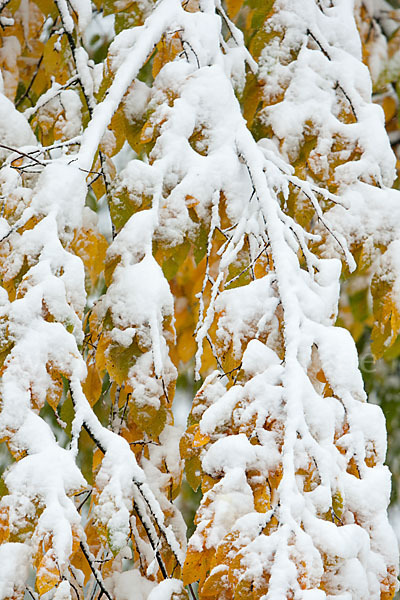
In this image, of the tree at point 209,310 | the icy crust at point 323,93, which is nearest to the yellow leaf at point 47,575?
the tree at point 209,310

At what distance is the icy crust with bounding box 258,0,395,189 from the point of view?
949mm

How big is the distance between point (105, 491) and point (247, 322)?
0.21m

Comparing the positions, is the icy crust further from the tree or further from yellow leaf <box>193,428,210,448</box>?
yellow leaf <box>193,428,210,448</box>

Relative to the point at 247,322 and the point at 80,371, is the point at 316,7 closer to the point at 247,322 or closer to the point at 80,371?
the point at 247,322

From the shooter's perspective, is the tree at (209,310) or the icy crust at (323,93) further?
the icy crust at (323,93)

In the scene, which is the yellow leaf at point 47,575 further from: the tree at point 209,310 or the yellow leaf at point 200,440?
the yellow leaf at point 200,440

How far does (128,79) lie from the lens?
85cm

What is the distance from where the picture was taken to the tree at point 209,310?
65cm

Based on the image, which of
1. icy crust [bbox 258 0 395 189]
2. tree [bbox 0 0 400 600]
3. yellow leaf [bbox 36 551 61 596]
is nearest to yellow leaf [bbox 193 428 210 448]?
tree [bbox 0 0 400 600]

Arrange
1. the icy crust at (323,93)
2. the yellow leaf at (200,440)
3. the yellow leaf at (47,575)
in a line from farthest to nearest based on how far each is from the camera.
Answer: the icy crust at (323,93) < the yellow leaf at (200,440) < the yellow leaf at (47,575)

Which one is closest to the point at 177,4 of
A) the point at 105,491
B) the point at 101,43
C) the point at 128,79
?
the point at 128,79

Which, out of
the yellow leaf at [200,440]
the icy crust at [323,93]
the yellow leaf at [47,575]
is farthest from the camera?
the icy crust at [323,93]

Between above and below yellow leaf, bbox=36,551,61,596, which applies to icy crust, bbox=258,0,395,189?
above

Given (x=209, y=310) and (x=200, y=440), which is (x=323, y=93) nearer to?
(x=209, y=310)
